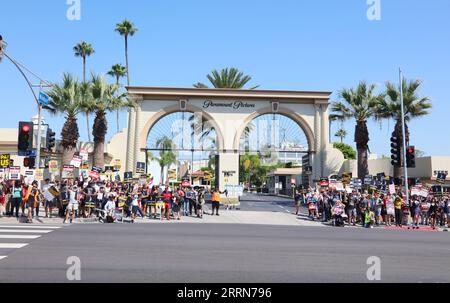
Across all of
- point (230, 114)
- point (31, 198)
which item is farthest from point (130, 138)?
point (31, 198)

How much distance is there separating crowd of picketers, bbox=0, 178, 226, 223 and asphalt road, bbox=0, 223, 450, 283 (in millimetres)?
4537

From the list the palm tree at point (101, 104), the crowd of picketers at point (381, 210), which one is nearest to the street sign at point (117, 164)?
the palm tree at point (101, 104)

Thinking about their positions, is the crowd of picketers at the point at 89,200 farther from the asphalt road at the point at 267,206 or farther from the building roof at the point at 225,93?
the building roof at the point at 225,93

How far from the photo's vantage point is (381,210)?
68.1 feet

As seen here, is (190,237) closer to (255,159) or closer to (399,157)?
(399,157)

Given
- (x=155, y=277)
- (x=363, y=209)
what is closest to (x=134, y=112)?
(x=363, y=209)

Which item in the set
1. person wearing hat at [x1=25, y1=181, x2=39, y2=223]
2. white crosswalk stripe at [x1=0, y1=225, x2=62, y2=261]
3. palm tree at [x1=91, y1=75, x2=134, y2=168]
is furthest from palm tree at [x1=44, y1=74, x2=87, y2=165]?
white crosswalk stripe at [x1=0, y1=225, x2=62, y2=261]

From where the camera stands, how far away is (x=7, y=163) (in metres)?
19.8

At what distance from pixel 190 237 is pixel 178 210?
814 cm

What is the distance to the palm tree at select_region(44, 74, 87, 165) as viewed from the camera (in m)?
27.2

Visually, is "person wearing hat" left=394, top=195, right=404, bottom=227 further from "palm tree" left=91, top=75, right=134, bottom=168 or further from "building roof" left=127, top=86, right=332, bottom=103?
"palm tree" left=91, top=75, right=134, bottom=168

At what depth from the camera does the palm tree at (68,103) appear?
27.2 m
